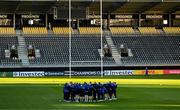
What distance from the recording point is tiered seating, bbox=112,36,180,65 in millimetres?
74062

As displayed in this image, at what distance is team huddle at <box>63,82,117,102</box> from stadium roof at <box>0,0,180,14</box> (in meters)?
38.4

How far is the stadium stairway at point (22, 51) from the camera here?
70.9 meters

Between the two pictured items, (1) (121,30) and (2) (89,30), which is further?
(1) (121,30)

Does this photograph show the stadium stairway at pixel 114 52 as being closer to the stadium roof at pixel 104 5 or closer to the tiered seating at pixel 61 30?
the stadium roof at pixel 104 5

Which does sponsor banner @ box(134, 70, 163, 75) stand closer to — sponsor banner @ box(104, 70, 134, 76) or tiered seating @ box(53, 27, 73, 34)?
sponsor banner @ box(104, 70, 134, 76)

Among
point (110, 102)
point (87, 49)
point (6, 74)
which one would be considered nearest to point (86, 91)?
point (110, 102)

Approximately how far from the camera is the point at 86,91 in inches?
1218

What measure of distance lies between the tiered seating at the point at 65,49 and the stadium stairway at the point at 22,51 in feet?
1.87

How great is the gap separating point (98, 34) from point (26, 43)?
9.91 m

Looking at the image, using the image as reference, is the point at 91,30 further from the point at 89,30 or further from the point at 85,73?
the point at 85,73

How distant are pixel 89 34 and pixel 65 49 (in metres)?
5.05

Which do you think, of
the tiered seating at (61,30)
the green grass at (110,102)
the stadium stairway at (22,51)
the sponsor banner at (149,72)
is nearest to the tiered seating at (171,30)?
the sponsor banner at (149,72)

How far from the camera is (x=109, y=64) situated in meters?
71.9

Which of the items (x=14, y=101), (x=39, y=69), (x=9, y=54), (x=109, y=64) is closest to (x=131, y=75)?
(x=109, y=64)
